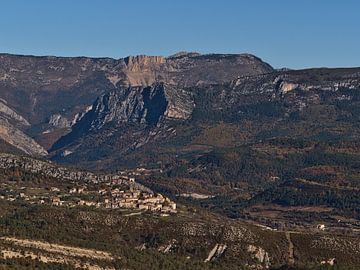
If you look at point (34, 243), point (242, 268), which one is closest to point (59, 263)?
point (34, 243)

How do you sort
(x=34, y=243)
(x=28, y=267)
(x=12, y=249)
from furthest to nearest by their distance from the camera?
(x=34, y=243)
(x=12, y=249)
(x=28, y=267)

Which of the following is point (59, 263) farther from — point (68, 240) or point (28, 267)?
point (68, 240)

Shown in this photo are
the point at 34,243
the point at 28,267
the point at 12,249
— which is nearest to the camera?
the point at 28,267

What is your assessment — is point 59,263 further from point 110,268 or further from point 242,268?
point 242,268

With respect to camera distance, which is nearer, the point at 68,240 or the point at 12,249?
the point at 12,249

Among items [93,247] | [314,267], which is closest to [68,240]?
[93,247]

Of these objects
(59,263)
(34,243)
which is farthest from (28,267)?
(34,243)

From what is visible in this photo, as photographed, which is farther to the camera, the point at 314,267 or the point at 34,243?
the point at 34,243
